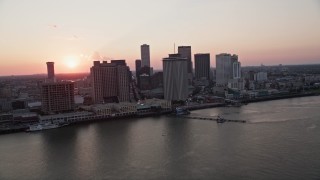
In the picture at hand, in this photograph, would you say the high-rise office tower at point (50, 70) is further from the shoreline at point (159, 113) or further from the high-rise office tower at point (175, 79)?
the shoreline at point (159, 113)

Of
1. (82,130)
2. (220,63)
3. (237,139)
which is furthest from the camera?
(220,63)

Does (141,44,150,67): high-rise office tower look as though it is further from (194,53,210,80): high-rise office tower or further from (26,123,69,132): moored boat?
(26,123,69,132): moored boat

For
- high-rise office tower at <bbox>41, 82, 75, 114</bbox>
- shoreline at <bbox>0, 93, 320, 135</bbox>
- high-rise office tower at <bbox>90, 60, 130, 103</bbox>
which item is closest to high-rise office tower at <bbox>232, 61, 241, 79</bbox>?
shoreline at <bbox>0, 93, 320, 135</bbox>

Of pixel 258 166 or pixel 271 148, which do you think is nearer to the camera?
pixel 258 166

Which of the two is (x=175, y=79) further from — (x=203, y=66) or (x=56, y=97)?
(x=203, y=66)

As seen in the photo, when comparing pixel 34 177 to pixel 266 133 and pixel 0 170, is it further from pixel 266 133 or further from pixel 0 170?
pixel 266 133

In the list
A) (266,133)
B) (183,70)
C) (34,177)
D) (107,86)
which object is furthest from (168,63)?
(34,177)

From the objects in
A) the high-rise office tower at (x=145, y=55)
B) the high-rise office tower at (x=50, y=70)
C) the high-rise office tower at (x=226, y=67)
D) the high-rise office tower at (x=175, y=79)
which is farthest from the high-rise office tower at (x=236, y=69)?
the high-rise office tower at (x=50, y=70)
